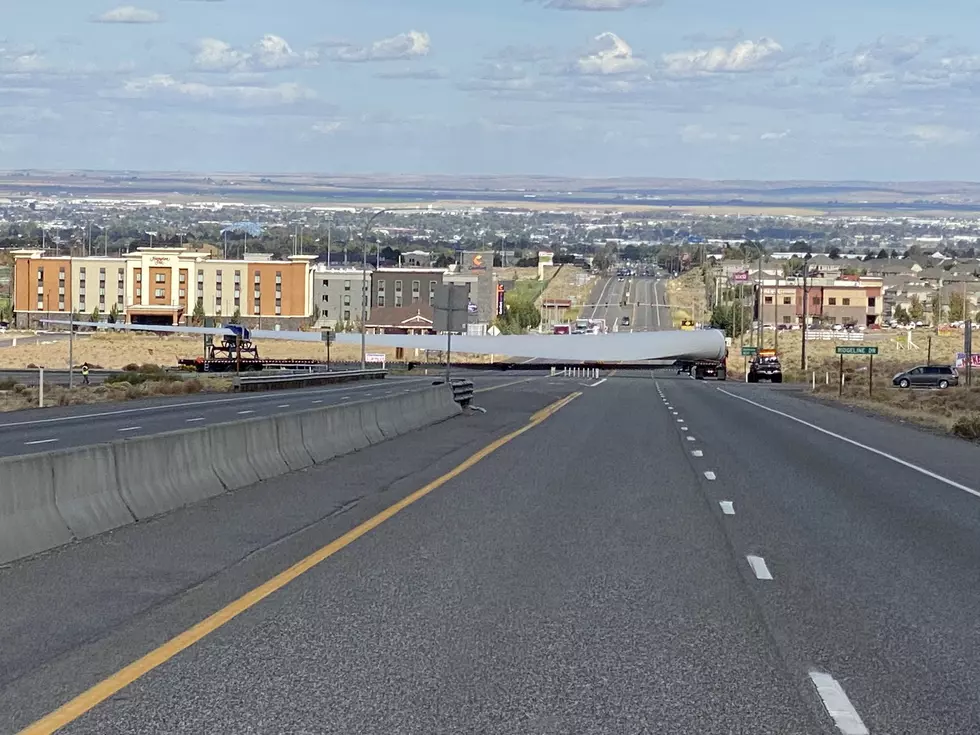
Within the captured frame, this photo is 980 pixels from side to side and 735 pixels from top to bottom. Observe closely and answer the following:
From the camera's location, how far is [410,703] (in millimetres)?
8320

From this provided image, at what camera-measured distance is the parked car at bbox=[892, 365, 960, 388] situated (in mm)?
84938

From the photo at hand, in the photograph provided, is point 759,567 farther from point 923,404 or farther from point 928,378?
point 928,378

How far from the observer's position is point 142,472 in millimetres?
16594

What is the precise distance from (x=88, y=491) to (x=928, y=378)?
248ft

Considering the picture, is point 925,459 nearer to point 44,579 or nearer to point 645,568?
point 645,568

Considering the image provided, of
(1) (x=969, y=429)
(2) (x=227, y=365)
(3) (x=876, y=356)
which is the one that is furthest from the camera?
(3) (x=876, y=356)

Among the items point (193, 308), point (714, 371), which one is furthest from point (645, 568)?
point (193, 308)

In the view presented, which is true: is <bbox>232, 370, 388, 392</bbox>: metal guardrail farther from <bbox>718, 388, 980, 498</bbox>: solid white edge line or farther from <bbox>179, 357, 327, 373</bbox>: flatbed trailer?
<bbox>718, 388, 980, 498</bbox>: solid white edge line

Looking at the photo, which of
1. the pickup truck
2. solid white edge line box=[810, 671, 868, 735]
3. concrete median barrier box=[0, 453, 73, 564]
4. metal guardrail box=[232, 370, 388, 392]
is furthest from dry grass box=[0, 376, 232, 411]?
solid white edge line box=[810, 671, 868, 735]

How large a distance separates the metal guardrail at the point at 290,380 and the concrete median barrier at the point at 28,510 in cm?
5373

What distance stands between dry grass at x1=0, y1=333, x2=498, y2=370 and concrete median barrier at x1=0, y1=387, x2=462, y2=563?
Answer: 86.1m

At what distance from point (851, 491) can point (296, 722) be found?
14812 mm

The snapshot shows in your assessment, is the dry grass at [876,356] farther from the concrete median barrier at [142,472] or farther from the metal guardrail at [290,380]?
the concrete median barrier at [142,472]

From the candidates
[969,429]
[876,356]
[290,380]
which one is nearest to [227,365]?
[290,380]
